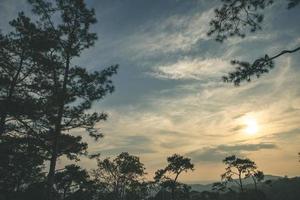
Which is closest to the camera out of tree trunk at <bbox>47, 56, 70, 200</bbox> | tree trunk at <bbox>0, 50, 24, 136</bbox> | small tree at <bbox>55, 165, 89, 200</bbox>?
tree trunk at <bbox>47, 56, 70, 200</bbox>

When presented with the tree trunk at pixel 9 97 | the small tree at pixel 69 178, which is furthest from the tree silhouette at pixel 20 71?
the small tree at pixel 69 178

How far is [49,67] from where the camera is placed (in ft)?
67.9

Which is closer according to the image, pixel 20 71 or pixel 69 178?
pixel 20 71

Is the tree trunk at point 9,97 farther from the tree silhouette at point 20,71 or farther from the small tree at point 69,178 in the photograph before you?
the small tree at point 69,178

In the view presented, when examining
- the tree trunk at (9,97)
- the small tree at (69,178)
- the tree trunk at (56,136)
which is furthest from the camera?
the small tree at (69,178)

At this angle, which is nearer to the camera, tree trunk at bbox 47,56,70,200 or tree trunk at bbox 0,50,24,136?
tree trunk at bbox 47,56,70,200

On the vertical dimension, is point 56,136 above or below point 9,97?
below

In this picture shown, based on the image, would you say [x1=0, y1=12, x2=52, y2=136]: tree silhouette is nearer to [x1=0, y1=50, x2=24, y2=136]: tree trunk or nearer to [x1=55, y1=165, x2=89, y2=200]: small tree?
[x1=0, y1=50, x2=24, y2=136]: tree trunk

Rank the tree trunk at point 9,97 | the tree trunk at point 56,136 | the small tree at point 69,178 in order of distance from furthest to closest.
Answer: the small tree at point 69,178 → the tree trunk at point 9,97 → the tree trunk at point 56,136

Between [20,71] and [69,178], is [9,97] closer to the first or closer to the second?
[20,71]

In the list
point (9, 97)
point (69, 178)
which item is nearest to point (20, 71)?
point (9, 97)

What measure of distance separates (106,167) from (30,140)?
46.0 m

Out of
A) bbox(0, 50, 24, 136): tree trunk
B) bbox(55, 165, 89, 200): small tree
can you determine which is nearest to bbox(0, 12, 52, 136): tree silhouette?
bbox(0, 50, 24, 136): tree trunk

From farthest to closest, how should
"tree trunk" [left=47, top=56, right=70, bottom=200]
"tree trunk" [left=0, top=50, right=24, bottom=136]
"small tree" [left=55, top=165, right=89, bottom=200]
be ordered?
"small tree" [left=55, top=165, right=89, bottom=200] < "tree trunk" [left=0, top=50, right=24, bottom=136] < "tree trunk" [left=47, top=56, right=70, bottom=200]
